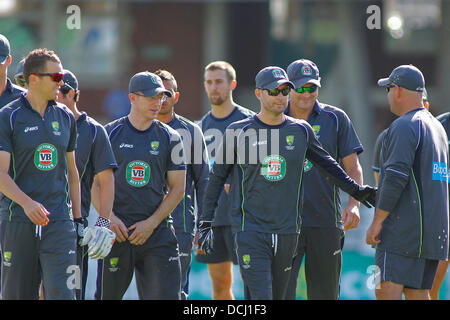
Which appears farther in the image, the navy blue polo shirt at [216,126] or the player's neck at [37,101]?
the navy blue polo shirt at [216,126]

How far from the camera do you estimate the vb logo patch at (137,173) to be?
6.55m

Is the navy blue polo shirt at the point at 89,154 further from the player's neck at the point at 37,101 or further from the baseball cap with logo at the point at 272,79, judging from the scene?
the baseball cap with logo at the point at 272,79

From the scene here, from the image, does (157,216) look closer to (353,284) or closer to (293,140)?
(293,140)

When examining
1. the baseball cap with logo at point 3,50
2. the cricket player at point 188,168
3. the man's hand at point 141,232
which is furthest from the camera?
the cricket player at point 188,168

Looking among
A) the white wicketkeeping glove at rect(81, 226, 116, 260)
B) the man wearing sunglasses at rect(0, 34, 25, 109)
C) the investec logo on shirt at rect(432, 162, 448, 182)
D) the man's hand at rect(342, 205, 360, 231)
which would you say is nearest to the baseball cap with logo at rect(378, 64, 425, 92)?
the investec logo on shirt at rect(432, 162, 448, 182)

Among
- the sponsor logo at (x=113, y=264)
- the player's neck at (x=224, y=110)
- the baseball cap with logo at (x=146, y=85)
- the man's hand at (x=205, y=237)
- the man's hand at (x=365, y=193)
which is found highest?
the baseball cap with logo at (x=146, y=85)

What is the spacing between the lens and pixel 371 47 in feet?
75.2

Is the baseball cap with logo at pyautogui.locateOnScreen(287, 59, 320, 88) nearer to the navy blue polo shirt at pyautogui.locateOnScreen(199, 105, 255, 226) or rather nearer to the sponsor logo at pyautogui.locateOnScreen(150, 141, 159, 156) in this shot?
the navy blue polo shirt at pyautogui.locateOnScreen(199, 105, 255, 226)

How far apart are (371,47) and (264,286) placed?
17808 millimetres

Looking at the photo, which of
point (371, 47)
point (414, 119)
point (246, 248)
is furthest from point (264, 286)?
point (371, 47)

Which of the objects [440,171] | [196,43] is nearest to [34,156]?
[440,171]

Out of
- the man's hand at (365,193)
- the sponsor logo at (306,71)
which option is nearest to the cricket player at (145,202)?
the sponsor logo at (306,71)

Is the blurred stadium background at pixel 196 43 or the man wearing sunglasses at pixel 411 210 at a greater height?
the blurred stadium background at pixel 196 43

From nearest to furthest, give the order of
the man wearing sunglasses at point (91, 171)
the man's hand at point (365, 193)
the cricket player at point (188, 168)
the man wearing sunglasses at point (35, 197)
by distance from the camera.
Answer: the man wearing sunglasses at point (35, 197), the man wearing sunglasses at point (91, 171), the man's hand at point (365, 193), the cricket player at point (188, 168)
